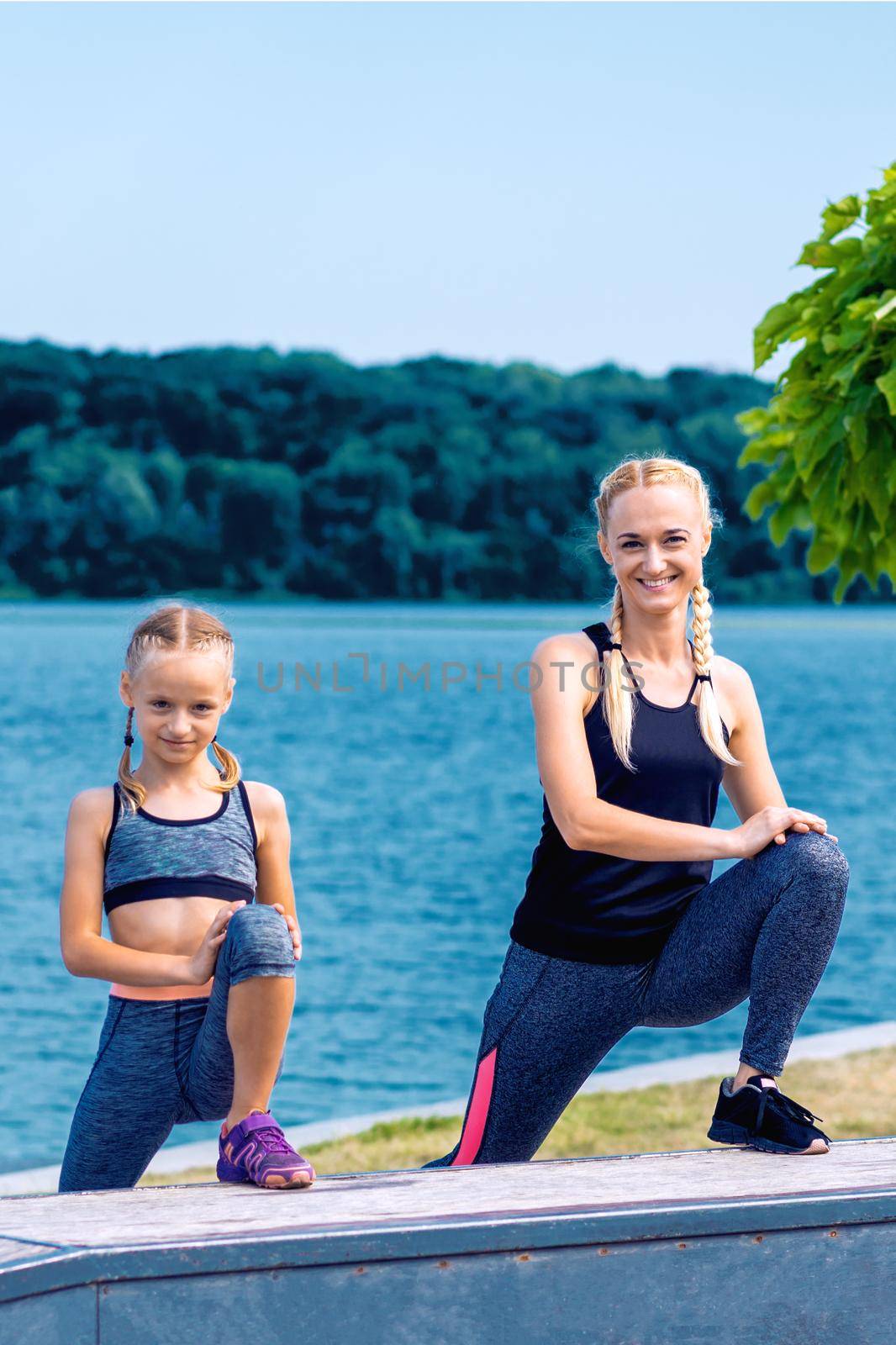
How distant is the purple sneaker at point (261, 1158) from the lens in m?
3.41

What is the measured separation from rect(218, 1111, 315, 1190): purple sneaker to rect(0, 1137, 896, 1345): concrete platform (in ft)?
0.17

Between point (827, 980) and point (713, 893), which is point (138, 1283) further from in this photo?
point (827, 980)

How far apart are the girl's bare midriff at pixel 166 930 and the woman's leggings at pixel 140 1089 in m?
0.02

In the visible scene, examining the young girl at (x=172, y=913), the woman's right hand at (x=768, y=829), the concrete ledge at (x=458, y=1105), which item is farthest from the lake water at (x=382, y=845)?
the concrete ledge at (x=458, y=1105)

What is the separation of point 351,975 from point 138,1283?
20929 millimetres

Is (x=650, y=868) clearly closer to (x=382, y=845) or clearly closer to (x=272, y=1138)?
(x=272, y=1138)

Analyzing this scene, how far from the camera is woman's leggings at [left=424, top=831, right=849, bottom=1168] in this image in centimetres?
357

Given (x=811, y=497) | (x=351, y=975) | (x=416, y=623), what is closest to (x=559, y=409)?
(x=416, y=623)

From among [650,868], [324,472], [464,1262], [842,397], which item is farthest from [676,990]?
[324,472]

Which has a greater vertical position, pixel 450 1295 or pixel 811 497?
pixel 811 497

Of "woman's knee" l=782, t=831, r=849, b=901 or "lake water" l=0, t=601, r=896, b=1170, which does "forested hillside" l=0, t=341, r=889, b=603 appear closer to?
"lake water" l=0, t=601, r=896, b=1170

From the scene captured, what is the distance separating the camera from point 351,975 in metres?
23.5

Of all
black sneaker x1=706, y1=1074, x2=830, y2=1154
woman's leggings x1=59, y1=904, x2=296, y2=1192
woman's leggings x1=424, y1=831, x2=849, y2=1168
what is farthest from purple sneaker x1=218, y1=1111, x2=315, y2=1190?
black sneaker x1=706, y1=1074, x2=830, y2=1154

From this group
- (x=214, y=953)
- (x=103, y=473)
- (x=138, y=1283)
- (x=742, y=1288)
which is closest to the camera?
(x=138, y=1283)
